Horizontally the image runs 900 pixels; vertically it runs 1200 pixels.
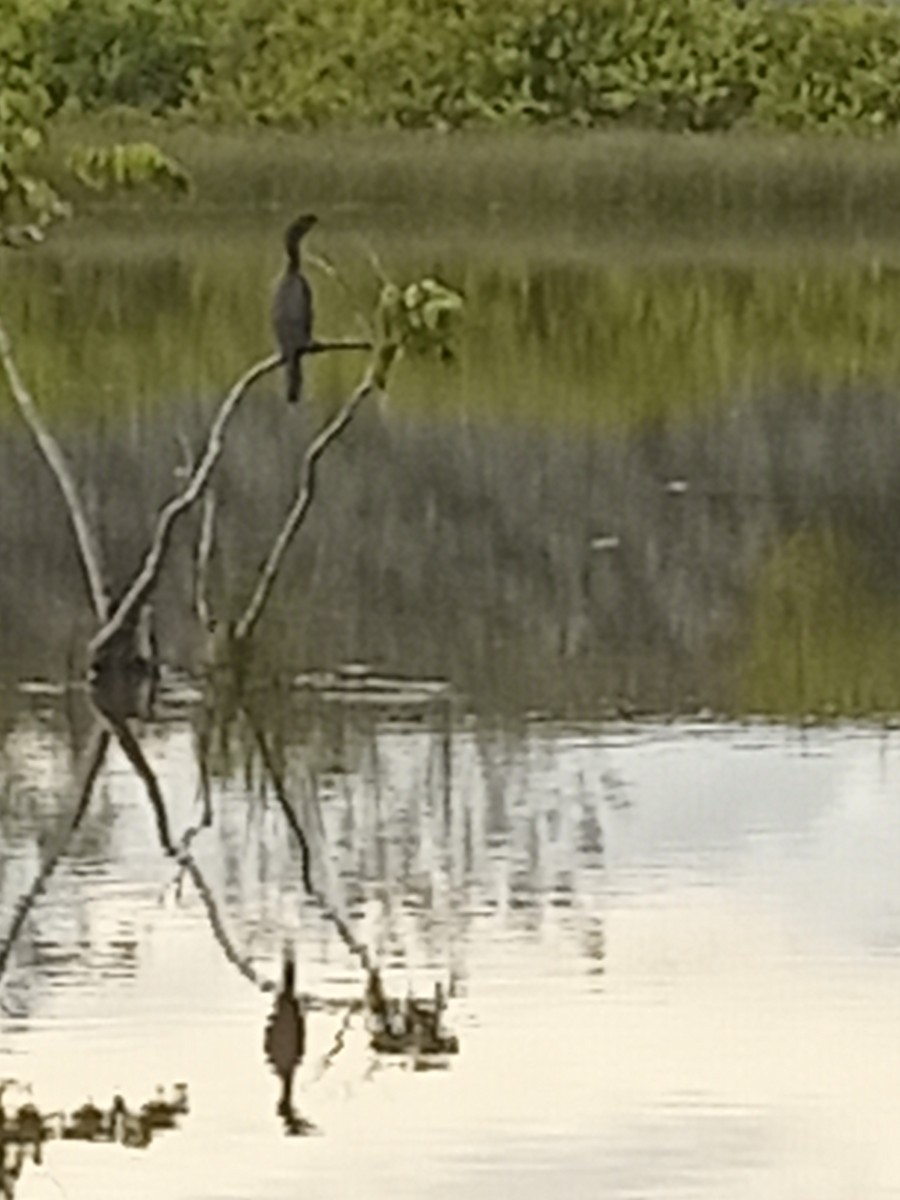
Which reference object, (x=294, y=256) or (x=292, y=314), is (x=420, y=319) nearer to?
(x=292, y=314)

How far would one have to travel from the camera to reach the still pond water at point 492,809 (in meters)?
10.1

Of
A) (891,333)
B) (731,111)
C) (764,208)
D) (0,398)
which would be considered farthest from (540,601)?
(731,111)

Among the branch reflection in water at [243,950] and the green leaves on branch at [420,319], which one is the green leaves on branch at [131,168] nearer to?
the green leaves on branch at [420,319]

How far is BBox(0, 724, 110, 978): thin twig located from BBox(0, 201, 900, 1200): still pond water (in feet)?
0.08

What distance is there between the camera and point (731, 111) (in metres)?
53.8

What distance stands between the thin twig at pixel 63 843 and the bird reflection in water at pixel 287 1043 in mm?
701

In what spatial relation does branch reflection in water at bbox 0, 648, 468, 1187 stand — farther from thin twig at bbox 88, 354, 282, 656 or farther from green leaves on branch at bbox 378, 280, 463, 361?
green leaves on branch at bbox 378, 280, 463, 361

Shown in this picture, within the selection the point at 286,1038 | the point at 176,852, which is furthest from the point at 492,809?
the point at 286,1038

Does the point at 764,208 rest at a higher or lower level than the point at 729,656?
higher

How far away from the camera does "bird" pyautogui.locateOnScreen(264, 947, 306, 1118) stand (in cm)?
1038

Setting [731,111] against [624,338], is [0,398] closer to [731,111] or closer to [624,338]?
[624,338]

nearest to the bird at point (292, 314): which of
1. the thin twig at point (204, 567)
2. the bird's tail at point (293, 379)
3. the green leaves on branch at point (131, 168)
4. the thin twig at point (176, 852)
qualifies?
the bird's tail at point (293, 379)

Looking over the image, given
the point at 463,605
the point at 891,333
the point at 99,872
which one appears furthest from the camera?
the point at 891,333

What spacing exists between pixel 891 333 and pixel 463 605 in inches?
523
